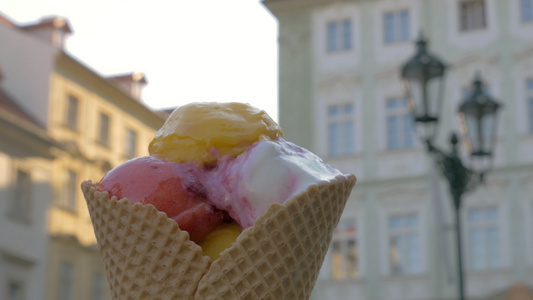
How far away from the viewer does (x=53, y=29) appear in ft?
80.4

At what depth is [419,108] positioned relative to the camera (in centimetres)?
899

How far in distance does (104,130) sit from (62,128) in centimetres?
247

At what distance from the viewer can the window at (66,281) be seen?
2422 centimetres

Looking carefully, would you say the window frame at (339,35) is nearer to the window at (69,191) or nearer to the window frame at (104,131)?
the window frame at (104,131)

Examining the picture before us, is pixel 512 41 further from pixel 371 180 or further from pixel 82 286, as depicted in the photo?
pixel 82 286

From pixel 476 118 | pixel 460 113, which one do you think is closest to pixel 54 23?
pixel 460 113

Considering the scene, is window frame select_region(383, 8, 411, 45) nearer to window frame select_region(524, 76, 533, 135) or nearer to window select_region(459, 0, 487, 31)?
window select_region(459, 0, 487, 31)

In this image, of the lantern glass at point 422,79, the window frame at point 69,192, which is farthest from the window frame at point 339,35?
the lantern glass at point 422,79

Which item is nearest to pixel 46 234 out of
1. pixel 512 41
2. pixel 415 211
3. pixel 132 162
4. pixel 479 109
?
pixel 415 211

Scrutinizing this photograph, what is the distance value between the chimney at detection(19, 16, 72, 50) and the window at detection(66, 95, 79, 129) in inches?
64.2

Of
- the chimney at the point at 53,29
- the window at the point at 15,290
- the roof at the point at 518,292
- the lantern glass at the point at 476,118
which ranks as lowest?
the window at the point at 15,290

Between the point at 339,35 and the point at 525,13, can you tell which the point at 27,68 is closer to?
the point at 339,35

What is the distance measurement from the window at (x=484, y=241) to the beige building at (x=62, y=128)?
386 inches

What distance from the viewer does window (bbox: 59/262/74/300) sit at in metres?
24.2
